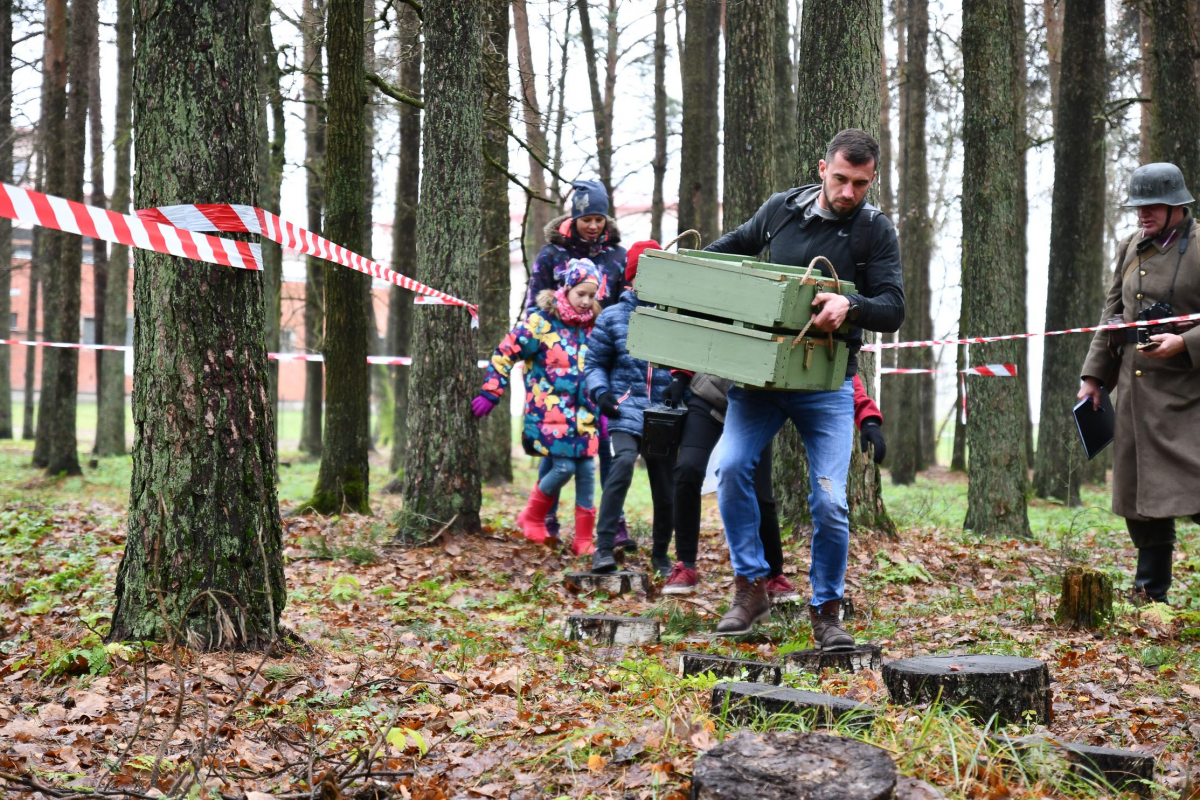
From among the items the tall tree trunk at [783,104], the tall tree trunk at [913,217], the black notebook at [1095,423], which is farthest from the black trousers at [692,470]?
the tall tree trunk at [913,217]

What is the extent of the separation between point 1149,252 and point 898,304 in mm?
2426

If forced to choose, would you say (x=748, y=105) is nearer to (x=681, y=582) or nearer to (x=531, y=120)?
(x=531, y=120)

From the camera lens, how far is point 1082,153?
12.7 meters

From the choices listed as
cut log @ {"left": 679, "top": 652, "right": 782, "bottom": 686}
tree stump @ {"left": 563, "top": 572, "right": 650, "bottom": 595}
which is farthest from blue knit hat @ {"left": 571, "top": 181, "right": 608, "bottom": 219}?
cut log @ {"left": 679, "top": 652, "right": 782, "bottom": 686}

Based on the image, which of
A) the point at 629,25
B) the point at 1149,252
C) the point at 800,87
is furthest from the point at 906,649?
the point at 629,25

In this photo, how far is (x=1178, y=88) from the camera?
9.11 m

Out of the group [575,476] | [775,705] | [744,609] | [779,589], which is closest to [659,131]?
[575,476]

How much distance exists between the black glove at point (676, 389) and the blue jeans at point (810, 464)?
1074mm

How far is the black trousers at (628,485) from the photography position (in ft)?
23.6

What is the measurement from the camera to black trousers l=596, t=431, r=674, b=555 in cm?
720

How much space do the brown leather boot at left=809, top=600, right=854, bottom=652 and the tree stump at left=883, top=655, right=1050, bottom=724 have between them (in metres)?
0.92

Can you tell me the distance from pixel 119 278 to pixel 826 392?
1556 centimetres

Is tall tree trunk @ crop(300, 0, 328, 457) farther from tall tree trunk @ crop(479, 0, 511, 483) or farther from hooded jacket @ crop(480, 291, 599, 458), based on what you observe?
hooded jacket @ crop(480, 291, 599, 458)

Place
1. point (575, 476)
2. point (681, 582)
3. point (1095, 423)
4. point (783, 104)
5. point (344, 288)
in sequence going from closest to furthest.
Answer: point (1095, 423) < point (681, 582) < point (575, 476) < point (344, 288) < point (783, 104)
